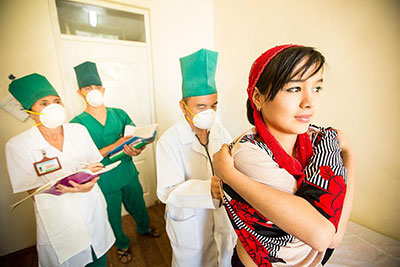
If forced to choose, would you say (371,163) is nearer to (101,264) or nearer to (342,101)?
(342,101)

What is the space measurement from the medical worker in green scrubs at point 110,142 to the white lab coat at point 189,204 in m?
0.60

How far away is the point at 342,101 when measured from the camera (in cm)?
113

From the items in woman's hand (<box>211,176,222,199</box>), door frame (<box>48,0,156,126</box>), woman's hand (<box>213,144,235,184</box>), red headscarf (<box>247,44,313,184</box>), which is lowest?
woman's hand (<box>211,176,222,199</box>)

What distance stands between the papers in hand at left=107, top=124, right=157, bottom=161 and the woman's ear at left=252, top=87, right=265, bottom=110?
3.35ft

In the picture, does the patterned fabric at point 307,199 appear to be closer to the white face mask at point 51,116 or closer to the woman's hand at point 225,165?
the woman's hand at point 225,165

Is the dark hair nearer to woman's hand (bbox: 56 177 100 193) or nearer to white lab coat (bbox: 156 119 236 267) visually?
white lab coat (bbox: 156 119 236 267)

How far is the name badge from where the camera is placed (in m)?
1.06

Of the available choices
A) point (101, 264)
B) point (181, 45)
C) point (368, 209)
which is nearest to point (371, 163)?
point (368, 209)

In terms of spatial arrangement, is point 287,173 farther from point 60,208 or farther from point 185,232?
point 60,208

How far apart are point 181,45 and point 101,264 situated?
249 cm

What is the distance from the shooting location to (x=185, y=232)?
38.5 inches

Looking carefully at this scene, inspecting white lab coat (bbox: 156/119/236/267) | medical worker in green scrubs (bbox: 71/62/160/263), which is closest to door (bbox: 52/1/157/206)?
medical worker in green scrubs (bbox: 71/62/160/263)

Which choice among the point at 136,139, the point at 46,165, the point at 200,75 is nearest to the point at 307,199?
the point at 200,75

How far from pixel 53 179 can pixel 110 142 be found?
63 centimetres
